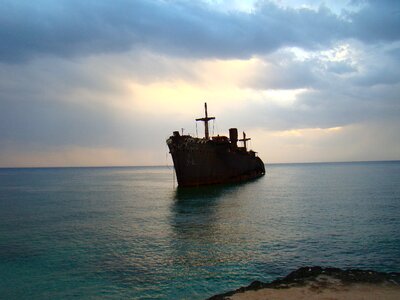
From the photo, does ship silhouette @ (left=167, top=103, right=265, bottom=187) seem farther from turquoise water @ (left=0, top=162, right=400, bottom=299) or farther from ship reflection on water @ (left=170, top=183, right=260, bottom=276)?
turquoise water @ (left=0, top=162, right=400, bottom=299)

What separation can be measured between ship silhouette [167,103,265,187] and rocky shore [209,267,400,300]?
38.5m

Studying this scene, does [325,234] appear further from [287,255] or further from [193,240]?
[193,240]

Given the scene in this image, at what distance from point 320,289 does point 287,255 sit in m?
6.62

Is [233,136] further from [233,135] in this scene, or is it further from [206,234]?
[206,234]

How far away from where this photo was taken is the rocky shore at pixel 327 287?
10703 millimetres

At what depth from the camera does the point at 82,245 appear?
2119 centimetres

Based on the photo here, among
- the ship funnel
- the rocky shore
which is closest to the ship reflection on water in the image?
the rocky shore

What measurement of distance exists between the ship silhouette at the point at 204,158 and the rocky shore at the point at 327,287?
38.5m

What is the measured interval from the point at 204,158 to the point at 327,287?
145ft

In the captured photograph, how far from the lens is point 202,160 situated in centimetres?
5506

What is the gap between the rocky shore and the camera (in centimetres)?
1070

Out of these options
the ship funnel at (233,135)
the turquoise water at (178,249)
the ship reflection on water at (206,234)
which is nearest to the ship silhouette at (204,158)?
the ship funnel at (233,135)

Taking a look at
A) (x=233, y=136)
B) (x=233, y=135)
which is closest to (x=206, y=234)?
(x=233, y=136)

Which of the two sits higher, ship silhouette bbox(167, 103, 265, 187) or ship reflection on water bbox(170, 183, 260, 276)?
ship silhouette bbox(167, 103, 265, 187)
